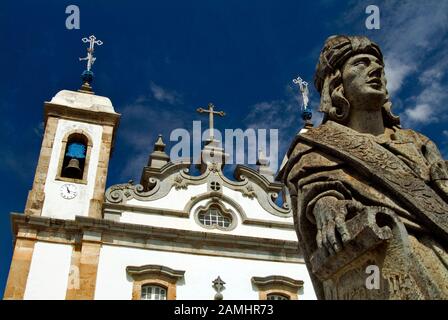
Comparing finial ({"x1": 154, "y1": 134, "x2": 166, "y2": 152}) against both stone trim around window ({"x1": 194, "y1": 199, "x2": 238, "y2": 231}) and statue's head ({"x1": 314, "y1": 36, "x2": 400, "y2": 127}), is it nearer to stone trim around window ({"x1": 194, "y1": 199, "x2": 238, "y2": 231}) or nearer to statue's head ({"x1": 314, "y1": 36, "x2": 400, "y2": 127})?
stone trim around window ({"x1": 194, "y1": 199, "x2": 238, "y2": 231})

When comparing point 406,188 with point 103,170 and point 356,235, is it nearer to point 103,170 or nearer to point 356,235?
point 356,235

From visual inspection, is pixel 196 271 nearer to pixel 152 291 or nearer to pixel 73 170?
pixel 152 291

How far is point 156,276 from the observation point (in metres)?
12.6

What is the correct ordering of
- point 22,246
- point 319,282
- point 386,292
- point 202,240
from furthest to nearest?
point 202,240, point 22,246, point 319,282, point 386,292

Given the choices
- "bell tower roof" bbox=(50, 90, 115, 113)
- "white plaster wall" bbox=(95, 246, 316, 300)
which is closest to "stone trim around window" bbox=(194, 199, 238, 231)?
"white plaster wall" bbox=(95, 246, 316, 300)

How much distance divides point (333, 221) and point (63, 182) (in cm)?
1275

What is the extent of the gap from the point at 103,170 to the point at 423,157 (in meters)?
12.6

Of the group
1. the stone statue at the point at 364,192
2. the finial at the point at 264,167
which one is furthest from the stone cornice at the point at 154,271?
the stone statue at the point at 364,192

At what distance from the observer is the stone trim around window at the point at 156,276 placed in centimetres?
1241

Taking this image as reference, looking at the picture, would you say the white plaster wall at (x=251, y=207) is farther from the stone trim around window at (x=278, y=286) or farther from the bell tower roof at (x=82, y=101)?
the bell tower roof at (x=82, y=101)

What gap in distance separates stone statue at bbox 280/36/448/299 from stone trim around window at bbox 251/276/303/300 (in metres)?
9.96

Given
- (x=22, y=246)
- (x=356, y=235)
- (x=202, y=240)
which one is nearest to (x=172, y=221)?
(x=202, y=240)

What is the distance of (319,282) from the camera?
2844 mm

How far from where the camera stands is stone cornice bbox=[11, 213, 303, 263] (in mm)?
12852
